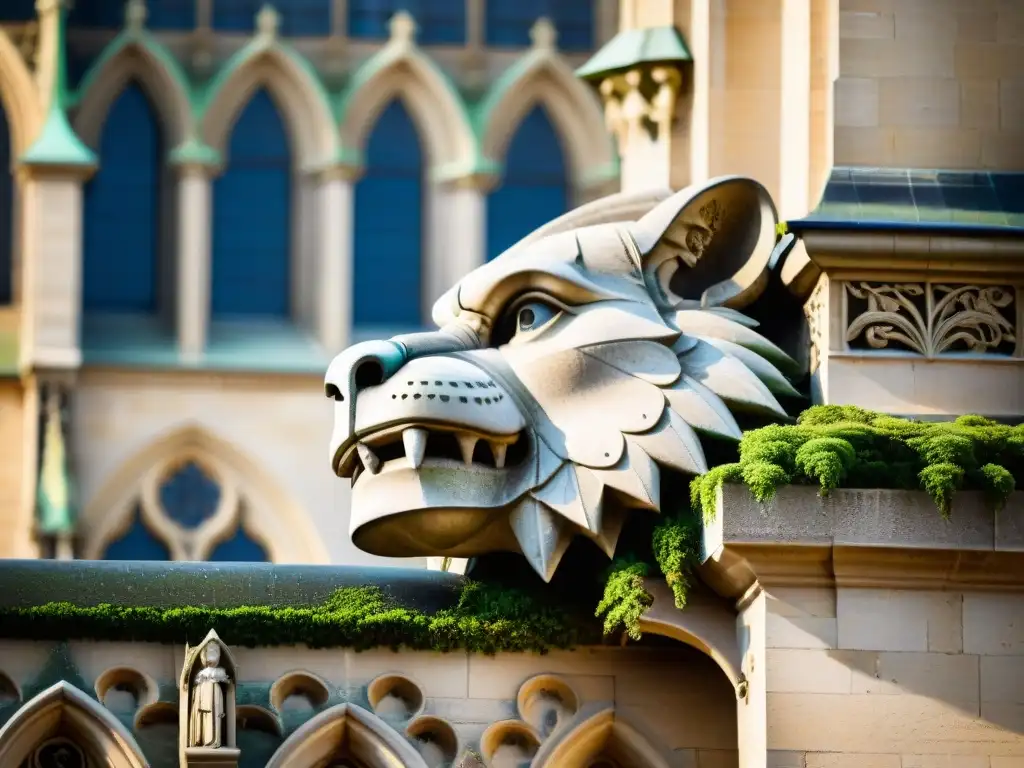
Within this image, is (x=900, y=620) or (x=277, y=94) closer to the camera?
(x=900, y=620)

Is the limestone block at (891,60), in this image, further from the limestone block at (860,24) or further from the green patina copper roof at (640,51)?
the green patina copper roof at (640,51)

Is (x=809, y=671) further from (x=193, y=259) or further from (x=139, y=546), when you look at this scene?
(x=193, y=259)

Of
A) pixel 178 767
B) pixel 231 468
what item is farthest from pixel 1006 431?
pixel 231 468

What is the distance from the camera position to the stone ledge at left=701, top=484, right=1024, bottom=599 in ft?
64.1

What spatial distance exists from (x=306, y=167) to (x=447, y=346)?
3930 cm

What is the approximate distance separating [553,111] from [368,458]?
40086 mm

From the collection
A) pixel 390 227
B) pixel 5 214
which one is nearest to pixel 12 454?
pixel 5 214

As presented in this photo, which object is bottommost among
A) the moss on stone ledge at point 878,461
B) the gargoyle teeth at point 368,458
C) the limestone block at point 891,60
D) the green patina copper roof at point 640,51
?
the moss on stone ledge at point 878,461

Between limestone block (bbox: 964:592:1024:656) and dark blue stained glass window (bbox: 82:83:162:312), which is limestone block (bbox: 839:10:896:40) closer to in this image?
limestone block (bbox: 964:592:1024:656)

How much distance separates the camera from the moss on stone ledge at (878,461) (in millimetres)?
19516

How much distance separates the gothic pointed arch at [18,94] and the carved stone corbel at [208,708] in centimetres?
3976

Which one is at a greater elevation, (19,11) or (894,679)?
(19,11)

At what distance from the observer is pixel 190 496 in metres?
56.9

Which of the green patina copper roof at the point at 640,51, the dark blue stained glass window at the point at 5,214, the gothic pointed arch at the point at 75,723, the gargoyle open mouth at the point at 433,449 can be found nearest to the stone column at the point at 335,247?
the dark blue stained glass window at the point at 5,214
